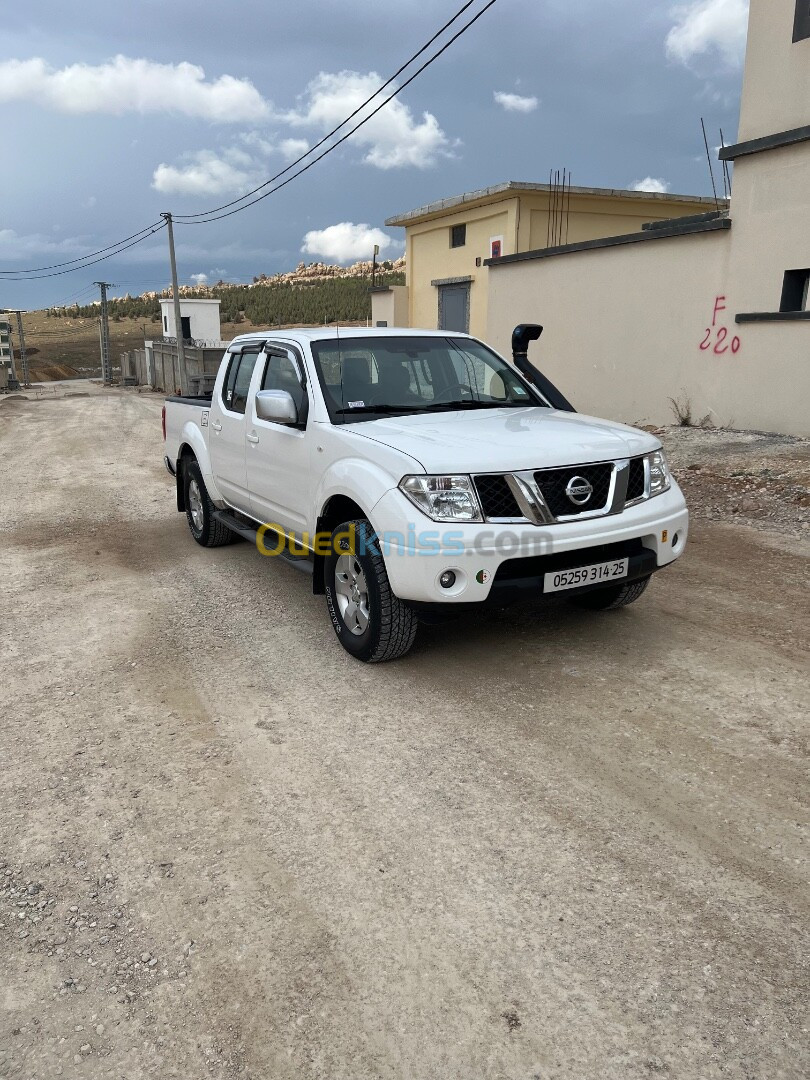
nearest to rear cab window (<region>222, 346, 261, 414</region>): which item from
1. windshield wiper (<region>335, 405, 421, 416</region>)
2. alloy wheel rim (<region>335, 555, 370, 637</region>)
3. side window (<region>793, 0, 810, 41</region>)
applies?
windshield wiper (<region>335, 405, 421, 416</region>)

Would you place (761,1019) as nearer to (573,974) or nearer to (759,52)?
(573,974)

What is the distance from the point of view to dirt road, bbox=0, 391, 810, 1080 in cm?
221

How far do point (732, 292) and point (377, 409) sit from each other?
29.0 ft

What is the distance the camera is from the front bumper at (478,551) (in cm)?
394

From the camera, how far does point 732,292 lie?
468 inches

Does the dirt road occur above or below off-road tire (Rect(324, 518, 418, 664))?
below

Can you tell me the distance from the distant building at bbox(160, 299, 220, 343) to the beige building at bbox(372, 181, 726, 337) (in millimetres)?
28355

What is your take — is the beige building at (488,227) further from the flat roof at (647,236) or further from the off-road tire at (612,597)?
the off-road tire at (612,597)

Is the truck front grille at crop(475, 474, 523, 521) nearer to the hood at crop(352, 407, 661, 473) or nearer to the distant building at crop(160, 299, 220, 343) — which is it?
the hood at crop(352, 407, 661, 473)

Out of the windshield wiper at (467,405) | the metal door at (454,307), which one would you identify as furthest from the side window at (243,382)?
the metal door at (454,307)

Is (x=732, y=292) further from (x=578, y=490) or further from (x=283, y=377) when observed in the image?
(x=578, y=490)

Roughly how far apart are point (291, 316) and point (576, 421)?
81.3 metres

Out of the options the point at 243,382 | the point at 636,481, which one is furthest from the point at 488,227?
the point at 636,481

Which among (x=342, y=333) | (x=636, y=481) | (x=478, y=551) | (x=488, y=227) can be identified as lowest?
(x=478, y=551)
